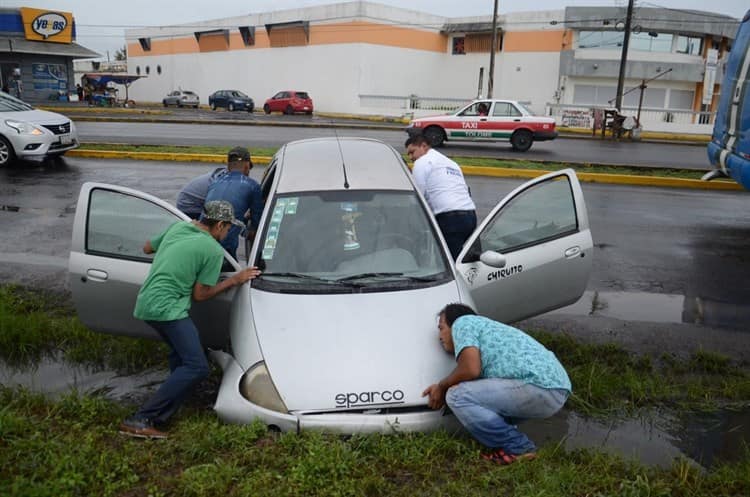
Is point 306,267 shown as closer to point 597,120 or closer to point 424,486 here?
point 424,486

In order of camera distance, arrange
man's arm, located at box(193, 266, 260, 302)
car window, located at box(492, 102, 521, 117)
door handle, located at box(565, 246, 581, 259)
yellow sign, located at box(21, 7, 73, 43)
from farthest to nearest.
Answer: yellow sign, located at box(21, 7, 73, 43) < car window, located at box(492, 102, 521, 117) < door handle, located at box(565, 246, 581, 259) < man's arm, located at box(193, 266, 260, 302)

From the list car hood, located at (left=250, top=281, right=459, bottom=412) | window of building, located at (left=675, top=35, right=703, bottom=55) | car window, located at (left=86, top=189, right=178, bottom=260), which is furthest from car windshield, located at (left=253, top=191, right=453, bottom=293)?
window of building, located at (left=675, top=35, right=703, bottom=55)

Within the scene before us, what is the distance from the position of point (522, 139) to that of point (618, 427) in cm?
1613

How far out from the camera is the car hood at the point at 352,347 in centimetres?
348

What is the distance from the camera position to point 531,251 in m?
4.92

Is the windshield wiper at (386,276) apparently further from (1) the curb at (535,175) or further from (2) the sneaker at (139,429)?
(1) the curb at (535,175)

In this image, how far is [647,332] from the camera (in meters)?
5.98

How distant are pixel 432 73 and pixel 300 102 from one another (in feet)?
39.9

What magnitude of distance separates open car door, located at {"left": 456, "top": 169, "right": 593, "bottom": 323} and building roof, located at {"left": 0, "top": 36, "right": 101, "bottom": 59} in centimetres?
4026

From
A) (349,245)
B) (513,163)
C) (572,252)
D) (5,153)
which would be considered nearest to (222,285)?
(349,245)

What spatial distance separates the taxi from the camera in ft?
63.7

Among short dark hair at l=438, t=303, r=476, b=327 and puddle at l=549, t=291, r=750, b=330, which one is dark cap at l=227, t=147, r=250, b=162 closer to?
short dark hair at l=438, t=303, r=476, b=327

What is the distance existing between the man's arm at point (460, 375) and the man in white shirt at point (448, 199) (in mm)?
2250

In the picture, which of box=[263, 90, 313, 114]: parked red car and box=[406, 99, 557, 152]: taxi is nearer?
box=[406, 99, 557, 152]: taxi
